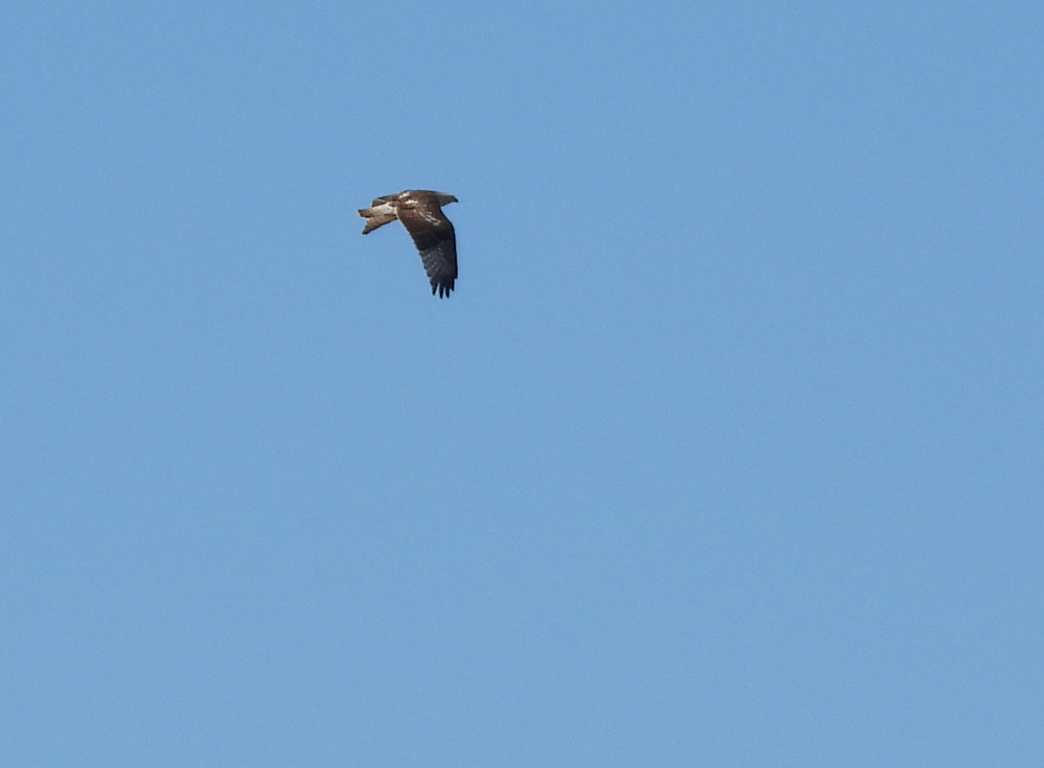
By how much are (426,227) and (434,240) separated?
0.36 m

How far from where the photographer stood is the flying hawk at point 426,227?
16725cm

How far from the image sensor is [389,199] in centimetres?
16762

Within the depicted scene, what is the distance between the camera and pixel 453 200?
16850 centimetres

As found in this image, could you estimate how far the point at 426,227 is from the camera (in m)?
167

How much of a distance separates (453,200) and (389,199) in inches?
67.9

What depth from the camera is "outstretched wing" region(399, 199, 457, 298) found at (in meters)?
167

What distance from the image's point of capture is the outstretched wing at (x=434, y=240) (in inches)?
6585

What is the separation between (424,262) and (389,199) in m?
1.73

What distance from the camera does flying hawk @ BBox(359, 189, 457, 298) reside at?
6585 inches

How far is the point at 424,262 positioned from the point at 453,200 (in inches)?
80.5

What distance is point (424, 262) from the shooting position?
6585 inches

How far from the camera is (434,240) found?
549ft
